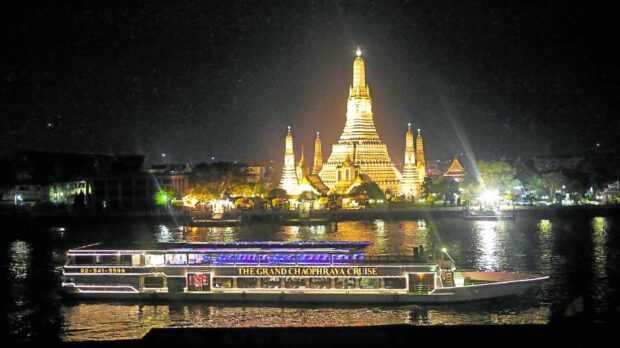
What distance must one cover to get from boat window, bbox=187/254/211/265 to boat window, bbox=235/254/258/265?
82cm

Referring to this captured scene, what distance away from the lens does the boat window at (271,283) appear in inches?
893

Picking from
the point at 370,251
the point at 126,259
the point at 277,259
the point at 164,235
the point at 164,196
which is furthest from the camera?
the point at 164,196

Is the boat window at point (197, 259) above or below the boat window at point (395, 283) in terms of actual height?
above

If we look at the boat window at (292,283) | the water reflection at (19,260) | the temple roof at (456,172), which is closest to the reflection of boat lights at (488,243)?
the boat window at (292,283)

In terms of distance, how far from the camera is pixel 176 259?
2328 centimetres

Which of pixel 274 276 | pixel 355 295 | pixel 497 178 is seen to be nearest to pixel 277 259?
pixel 274 276

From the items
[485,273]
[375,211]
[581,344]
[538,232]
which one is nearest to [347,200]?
[375,211]

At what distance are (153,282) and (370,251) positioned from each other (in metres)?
12.8

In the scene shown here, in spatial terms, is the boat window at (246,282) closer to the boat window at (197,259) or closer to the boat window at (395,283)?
the boat window at (197,259)

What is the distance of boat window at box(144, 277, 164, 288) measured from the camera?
23.3 m

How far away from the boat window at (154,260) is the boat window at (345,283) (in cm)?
503

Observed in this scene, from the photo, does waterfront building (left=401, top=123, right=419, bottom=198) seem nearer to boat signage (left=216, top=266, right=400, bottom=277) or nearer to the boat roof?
the boat roof

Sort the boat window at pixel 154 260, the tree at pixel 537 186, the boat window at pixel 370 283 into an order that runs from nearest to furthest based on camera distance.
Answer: the boat window at pixel 370 283 < the boat window at pixel 154 260 < the tree at pixel 537 186

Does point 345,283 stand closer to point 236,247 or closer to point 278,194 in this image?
point 236,247
